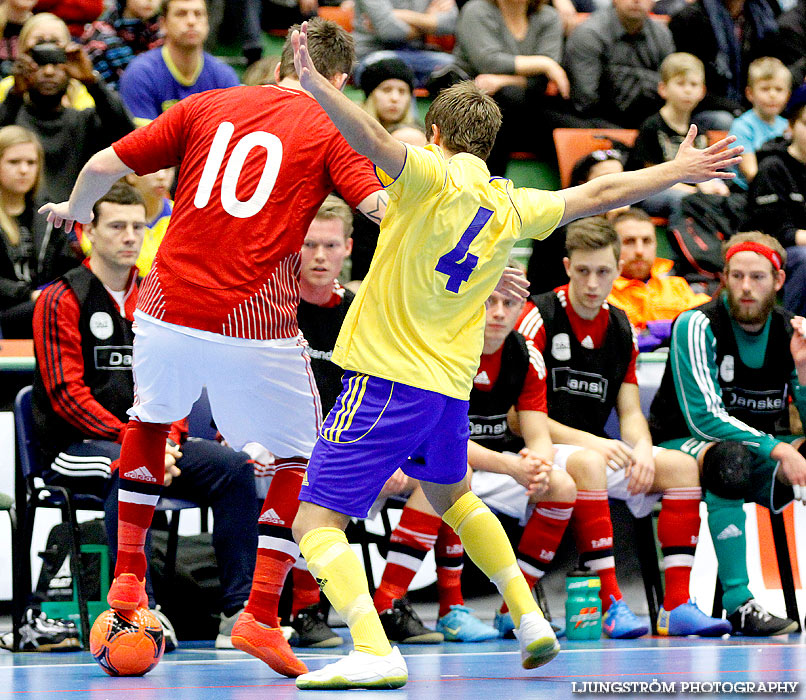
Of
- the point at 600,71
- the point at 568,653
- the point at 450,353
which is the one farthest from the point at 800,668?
the point at 600,71

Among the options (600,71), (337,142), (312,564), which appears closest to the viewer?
(312,564)

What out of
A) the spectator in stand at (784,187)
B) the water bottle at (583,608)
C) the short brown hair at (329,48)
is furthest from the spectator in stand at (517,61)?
the short brown hair at (329,48)

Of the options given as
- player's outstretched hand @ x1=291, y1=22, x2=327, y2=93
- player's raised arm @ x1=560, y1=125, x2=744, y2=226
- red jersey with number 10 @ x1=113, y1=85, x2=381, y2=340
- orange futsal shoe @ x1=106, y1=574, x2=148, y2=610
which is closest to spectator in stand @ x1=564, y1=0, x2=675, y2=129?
player's raised arm @ x1=560, y1=125, x2=744, y2=226

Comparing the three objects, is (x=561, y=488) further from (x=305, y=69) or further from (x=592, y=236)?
(x=305, y=69)

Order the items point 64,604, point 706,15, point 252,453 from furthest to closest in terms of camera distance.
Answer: point 706,15 → point 252,453 → point 64,604

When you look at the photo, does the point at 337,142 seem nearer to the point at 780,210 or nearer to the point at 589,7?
the point at 780,210

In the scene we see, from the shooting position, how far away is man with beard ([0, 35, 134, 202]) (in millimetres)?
7762

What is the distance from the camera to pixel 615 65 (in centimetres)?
→ 1012

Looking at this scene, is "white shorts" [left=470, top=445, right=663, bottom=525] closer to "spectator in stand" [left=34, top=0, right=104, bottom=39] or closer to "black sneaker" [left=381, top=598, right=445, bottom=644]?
"black sneaker" [left=381, top=598, right=445, bottom=644]

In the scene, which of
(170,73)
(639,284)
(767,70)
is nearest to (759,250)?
(639,284)

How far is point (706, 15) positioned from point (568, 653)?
733 centimetres

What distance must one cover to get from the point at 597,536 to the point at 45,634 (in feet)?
8.41

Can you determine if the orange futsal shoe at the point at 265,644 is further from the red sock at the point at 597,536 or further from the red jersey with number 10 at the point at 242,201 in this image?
the red sock at the point at 597,536

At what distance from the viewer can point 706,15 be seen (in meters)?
10.9
